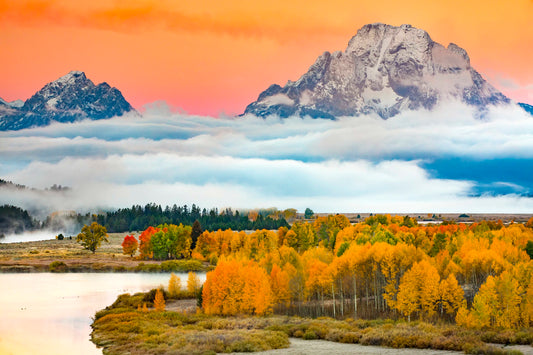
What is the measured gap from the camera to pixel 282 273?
321 feet

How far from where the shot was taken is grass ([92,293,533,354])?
68.0 m

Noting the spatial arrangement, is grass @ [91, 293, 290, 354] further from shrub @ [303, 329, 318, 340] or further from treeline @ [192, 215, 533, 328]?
treeline @ [192, 215, 533, 328]

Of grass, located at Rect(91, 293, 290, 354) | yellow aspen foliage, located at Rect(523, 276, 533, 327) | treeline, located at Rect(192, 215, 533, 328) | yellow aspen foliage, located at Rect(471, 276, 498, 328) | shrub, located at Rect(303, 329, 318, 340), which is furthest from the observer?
treeline, located at Rect(192, 215, 533, 328)

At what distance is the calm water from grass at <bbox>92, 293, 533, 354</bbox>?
408cm

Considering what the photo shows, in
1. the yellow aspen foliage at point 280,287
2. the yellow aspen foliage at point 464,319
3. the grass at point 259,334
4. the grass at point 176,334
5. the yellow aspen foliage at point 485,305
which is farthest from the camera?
the yellow aspen foliage at point 280,287

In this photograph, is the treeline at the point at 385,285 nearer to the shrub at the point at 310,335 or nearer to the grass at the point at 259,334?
the grass at the point at 259,334

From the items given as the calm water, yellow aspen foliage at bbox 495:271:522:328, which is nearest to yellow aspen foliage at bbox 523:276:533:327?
yellow aspen foliage at bbox 495:271:522:328

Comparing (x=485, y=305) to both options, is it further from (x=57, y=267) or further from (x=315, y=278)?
(x=57, y=267)

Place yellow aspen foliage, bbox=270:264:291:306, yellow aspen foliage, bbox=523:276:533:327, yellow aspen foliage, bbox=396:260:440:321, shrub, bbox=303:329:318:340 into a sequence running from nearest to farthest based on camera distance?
shrub, bbox=303:329:318:340
yellow aspen foliage, bbox=523:276:533:327
yellow aspen foliage, bbox=396:260:440:321
yellow aspen foliage, bbox=270:264:291:306

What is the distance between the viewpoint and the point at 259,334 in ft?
243

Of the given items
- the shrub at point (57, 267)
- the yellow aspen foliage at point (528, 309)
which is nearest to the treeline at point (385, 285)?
the yellow aspen foliage at point (528, 309)

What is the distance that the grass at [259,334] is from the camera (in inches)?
2677

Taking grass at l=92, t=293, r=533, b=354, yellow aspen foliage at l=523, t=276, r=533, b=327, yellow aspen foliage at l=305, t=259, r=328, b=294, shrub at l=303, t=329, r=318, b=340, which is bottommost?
shrub at l=303, t=329, r=318, b=340

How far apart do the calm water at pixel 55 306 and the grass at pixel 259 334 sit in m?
4.08
